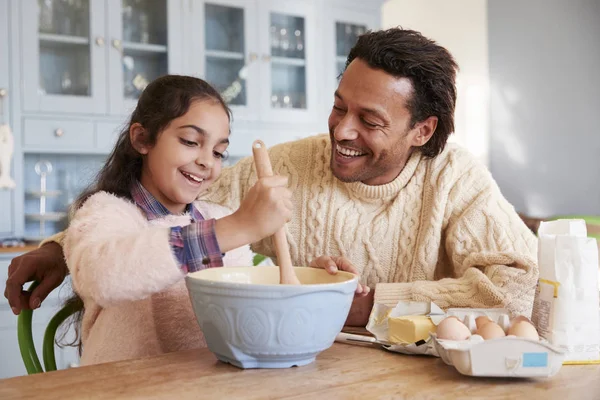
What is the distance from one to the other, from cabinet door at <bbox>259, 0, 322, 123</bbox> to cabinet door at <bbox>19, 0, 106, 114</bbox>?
865 millimetres

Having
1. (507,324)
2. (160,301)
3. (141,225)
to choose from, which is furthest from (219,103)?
(507,324)

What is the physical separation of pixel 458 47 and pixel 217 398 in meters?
3.96

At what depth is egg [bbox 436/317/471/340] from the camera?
36.3 inches

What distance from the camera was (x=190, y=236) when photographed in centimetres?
96

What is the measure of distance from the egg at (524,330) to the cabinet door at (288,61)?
9.13 feet

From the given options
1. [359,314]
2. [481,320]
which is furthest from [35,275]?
[481,320]

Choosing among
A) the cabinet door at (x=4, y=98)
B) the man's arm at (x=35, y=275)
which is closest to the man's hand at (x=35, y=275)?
the man's arm at (x=35, y=275)

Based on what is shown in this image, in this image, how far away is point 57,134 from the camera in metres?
3.04

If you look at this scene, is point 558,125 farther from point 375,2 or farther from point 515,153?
point 375,2

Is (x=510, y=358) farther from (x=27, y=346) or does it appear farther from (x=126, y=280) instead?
(x=27, y=346)

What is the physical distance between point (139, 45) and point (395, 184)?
6.81ft

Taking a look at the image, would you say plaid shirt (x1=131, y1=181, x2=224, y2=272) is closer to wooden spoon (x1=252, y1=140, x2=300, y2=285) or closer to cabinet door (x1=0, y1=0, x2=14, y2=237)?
wooden spoon (x1=252, y1=140, x2=300, y2=285)

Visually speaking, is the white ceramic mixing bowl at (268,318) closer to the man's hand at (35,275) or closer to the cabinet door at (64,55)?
the man's hand at (35,275)

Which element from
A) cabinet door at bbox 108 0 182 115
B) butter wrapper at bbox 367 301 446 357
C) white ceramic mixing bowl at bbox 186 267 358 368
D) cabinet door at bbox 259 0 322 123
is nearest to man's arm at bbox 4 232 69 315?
white ceramic mixing bowl at bbox 186 267 358 368
